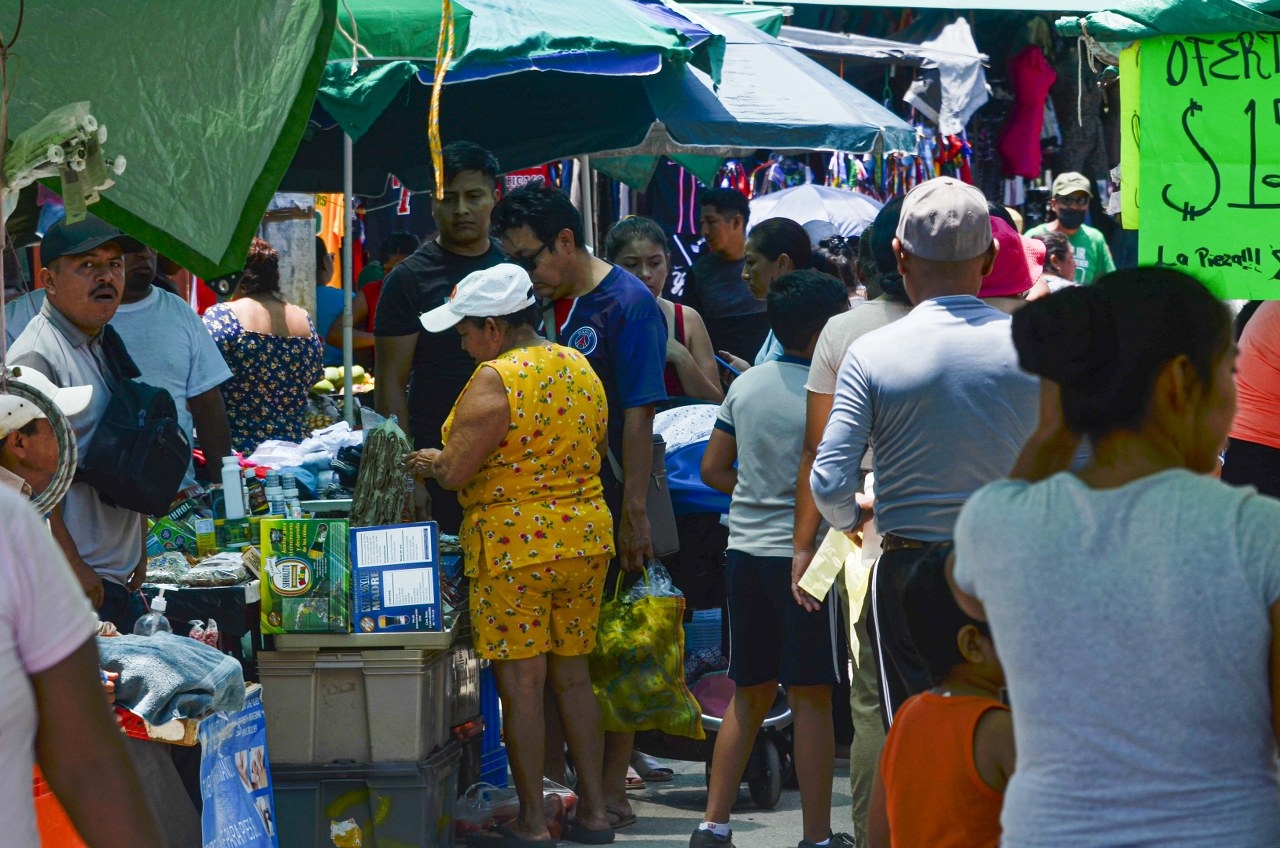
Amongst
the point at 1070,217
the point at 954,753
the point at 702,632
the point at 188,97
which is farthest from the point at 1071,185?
the point at 954,753

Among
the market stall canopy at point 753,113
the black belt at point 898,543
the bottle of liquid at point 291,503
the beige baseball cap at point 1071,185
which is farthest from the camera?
the beige baseball cap at point 1071,185

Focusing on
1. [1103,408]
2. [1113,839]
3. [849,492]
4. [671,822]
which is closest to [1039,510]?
[1103,408]

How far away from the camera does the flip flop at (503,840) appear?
547cm

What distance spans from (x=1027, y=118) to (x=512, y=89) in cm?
669

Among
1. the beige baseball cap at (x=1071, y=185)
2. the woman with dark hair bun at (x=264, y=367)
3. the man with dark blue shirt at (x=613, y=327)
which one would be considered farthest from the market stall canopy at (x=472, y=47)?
the beige baseball cap at (x=1071, y=185)

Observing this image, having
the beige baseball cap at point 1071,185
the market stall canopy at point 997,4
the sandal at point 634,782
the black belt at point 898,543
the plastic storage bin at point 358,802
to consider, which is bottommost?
the sandal at point 634,782

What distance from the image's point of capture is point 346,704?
17.3 ft

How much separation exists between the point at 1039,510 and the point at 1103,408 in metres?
0.15

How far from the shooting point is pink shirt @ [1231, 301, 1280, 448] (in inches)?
212

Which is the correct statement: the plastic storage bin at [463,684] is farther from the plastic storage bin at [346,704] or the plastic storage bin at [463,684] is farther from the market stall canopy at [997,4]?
the market stall canopy at [997,4]

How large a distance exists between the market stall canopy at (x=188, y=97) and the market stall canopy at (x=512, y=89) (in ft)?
5.39

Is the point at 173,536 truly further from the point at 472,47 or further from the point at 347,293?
the point at 472,47

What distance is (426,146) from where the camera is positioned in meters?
8.05

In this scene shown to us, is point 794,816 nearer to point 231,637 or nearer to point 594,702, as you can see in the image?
point 594,702
